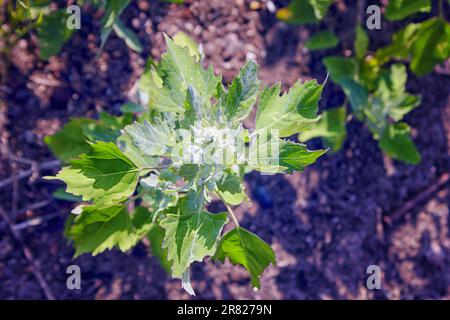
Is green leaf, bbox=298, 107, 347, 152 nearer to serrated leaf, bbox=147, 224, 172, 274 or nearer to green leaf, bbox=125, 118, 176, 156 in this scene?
serrated leaf, bbox=147, 224, 172, 274

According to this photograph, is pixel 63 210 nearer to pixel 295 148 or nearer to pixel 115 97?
→ pixel 115 97

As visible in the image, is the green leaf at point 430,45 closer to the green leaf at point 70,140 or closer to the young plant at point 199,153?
the young plant at point 199,153

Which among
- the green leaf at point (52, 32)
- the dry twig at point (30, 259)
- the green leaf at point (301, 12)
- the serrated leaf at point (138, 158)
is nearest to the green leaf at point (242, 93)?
the serrated leaf at point (138, 158)

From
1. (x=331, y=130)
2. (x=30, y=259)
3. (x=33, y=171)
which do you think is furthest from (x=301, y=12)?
(x=30, y=259)

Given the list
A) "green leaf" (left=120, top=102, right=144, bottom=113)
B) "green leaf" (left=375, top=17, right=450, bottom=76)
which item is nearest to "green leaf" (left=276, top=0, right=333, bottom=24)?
"green leaf" (left=375, top=17, right=450, bottom=76)
